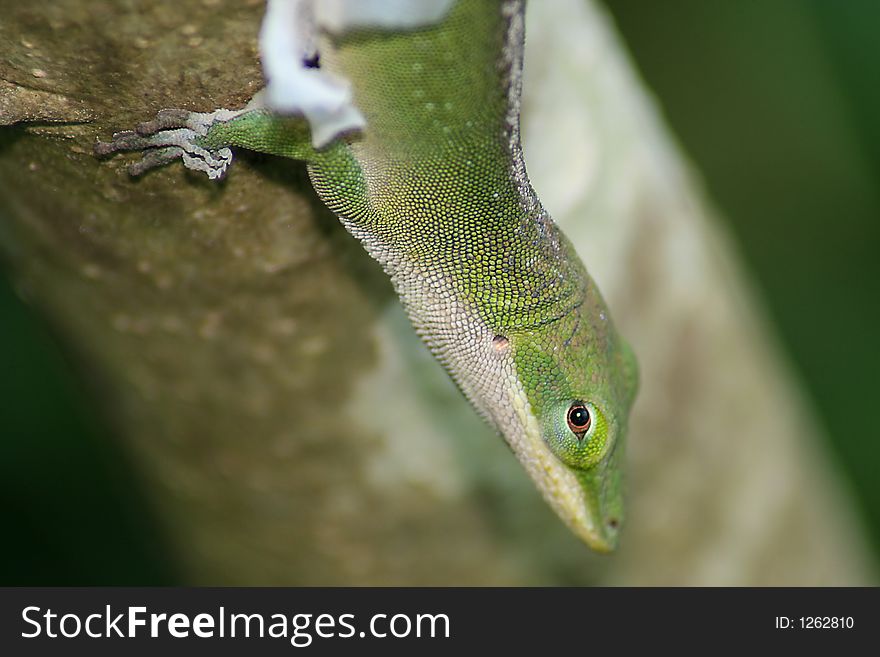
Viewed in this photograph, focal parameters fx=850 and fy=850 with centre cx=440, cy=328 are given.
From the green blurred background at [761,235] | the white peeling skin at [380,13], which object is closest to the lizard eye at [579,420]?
the white peeling skin at [380,13]

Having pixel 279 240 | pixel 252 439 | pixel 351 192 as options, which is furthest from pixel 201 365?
pixel 351 192

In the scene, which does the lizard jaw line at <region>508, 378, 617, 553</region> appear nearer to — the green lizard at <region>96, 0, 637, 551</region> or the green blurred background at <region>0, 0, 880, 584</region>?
the green lizard at <region>96, 0, 637, 551</region>

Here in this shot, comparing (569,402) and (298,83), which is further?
(569,402)

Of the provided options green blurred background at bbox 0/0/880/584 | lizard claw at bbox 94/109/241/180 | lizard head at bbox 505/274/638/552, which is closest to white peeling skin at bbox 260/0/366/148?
lizard claw at bbox 94/109/241/180

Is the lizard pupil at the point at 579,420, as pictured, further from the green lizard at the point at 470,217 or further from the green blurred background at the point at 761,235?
the green blurred background at the point at 761,235

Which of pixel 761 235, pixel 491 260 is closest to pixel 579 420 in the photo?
pixel 491 260

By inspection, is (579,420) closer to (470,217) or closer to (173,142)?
(470,217)

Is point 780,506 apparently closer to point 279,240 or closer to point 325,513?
point 325,513
